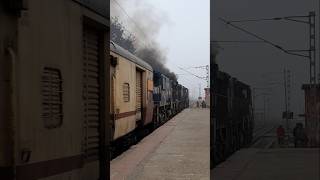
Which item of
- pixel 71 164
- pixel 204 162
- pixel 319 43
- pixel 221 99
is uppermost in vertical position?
pixel 319 43

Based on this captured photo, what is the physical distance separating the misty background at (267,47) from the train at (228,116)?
199 mm

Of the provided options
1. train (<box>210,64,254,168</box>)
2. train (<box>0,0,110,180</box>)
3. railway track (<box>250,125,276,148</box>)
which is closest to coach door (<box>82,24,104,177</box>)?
train (<box>0,0,110,180</box>)

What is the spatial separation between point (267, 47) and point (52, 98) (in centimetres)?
268

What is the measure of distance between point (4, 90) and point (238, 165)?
4576 mm

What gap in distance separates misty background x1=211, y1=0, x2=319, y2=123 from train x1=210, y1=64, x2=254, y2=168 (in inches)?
7.8

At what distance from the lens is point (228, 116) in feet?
24.2

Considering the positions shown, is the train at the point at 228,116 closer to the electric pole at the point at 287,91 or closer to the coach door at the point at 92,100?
the electric pole at the point at 287,91

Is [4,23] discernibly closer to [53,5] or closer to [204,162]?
[53,5]

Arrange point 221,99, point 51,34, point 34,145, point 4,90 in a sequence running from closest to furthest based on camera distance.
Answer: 1. point 4,90
2. point 34,145
3. point 51,34
4. point 221,99

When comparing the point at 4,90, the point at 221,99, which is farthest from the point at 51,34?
the point at 221,99

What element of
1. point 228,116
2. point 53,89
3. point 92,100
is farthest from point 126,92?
point 53,89

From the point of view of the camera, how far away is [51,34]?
141 inches

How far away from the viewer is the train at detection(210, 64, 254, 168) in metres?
6.06

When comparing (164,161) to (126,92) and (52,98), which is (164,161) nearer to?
(126,92)
